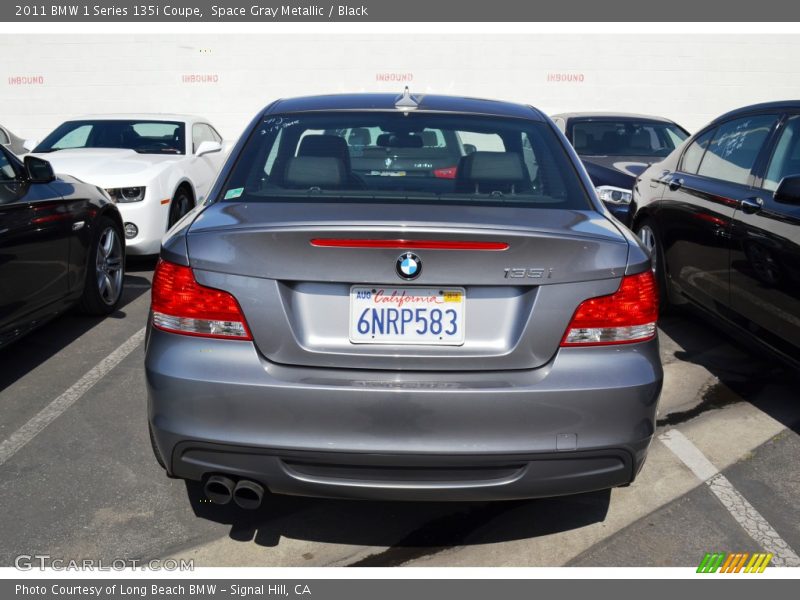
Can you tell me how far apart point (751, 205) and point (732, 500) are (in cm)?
178

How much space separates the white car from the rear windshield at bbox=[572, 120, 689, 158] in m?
4.23

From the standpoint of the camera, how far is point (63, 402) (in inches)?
178

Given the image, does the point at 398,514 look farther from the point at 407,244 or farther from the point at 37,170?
the point at 37,170

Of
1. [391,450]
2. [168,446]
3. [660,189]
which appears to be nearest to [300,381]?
[391,450]

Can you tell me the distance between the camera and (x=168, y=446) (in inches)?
107

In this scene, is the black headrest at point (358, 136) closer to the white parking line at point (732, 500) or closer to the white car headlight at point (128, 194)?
the white parking line at point (732, 500)

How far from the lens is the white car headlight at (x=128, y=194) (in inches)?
294

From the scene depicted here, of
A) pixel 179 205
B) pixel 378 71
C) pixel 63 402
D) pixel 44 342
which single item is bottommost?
pixel 44 342

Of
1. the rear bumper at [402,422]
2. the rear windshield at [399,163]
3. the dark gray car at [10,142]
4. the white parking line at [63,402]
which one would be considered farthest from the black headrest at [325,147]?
the dark gray car at [10,142]

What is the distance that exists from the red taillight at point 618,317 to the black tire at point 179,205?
5960 millimetres

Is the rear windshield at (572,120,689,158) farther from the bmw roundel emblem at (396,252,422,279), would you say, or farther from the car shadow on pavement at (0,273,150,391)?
the bmw roundel emblem at (396,252,422,279)

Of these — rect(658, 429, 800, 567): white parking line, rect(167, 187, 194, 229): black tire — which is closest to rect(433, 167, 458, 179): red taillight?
rect(658, 429, 800, 567): white parking line

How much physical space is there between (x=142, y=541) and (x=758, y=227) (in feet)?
11.1

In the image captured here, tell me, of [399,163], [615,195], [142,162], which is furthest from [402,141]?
[142,162]
